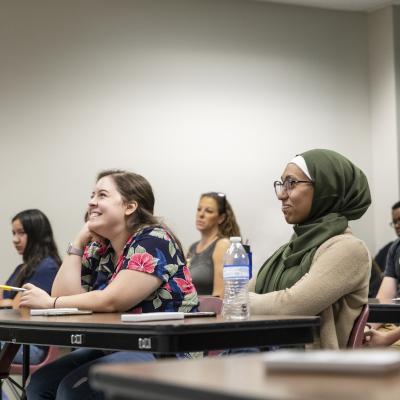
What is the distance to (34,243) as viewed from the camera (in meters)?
4.96

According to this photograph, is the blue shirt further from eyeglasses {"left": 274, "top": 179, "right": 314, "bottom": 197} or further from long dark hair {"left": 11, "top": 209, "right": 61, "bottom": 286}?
eyeglasses {"left": 274, "top": 179, "right": 314, "bottom": 197}

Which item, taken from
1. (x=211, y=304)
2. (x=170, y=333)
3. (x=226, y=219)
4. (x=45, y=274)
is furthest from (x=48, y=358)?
(x=226, y=219)

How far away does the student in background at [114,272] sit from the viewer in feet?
8.73

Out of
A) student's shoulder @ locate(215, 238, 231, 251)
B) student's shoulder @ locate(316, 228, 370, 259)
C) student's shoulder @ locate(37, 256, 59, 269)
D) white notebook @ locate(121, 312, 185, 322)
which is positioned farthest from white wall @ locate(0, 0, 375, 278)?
white notebook @ locate(121, 312, 185, 322)

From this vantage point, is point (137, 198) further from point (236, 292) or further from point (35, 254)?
point (35, 254)

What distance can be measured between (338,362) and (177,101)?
5578mm

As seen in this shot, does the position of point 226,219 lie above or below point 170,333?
above

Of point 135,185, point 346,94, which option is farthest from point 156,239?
point 346,94

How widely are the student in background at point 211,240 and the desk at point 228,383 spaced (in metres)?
4.43

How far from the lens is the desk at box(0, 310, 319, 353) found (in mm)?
2014

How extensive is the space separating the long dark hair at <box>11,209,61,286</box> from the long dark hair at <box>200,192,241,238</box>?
4.69 feet

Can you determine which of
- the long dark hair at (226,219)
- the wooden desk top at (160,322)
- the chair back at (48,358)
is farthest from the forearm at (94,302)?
the long dark hair at (226,219)

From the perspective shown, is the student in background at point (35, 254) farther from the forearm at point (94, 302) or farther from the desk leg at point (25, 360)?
the forearm at point (94, 302)

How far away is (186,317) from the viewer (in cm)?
235
